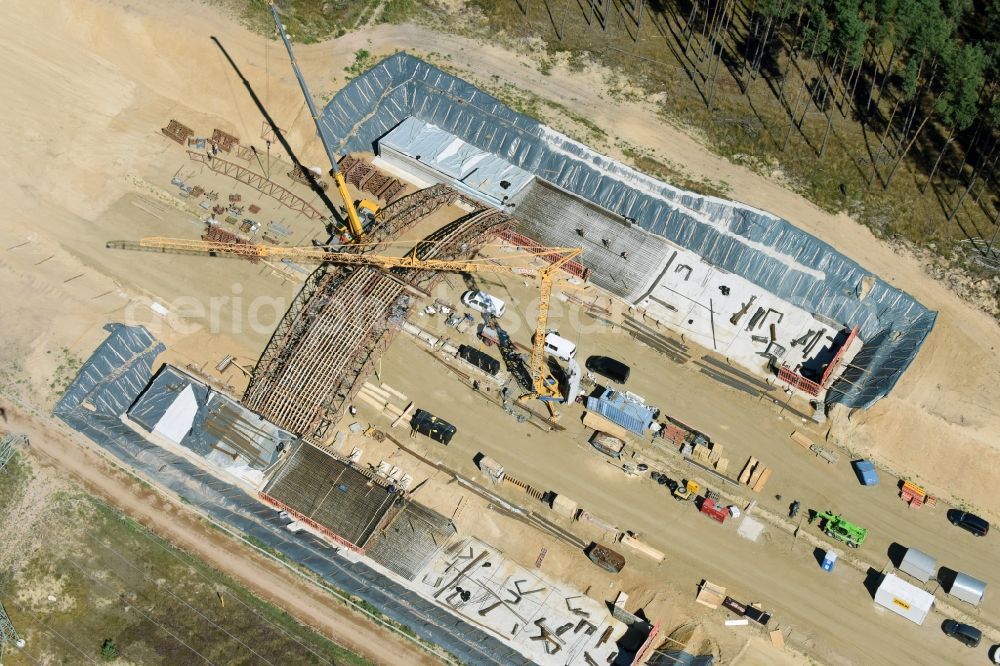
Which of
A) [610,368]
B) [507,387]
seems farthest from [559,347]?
[507,387]

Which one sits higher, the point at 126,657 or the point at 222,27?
the point at 222,27

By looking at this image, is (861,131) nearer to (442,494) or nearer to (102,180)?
(442,494)

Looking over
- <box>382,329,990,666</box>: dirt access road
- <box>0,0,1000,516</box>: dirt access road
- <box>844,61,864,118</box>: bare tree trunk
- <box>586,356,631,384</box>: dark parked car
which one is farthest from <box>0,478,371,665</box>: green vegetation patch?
<box>844,61,864,118</box>: bare tree trunk

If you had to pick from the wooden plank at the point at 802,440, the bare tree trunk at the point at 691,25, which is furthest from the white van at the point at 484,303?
the bare tree trunk at the point at 691,25

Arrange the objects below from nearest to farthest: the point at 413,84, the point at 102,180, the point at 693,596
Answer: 1. the point at 693,596
2. the point at 102,180
3. the point at 413,84

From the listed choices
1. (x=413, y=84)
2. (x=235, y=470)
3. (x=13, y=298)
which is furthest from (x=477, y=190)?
(x=13, y=298)

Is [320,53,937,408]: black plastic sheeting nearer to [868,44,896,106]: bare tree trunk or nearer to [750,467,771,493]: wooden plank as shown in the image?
[750,467,771,493]: wooden plank
